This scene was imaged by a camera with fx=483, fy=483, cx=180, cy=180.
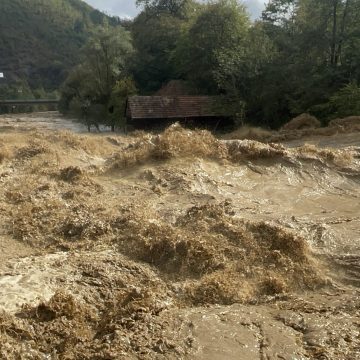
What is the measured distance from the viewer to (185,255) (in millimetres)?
8398

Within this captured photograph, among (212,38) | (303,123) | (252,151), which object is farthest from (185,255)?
(212,38)

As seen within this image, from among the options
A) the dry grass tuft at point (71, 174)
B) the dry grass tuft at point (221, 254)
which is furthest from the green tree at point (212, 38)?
the dry grass tuft at point (221, 254)

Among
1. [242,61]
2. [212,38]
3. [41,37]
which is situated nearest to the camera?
[242,61]

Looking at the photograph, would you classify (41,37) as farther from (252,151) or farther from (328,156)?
(328,156)

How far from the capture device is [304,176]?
44.5ft

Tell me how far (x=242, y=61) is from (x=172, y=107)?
5.03 metres

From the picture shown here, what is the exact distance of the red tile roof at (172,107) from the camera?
28.8 metres

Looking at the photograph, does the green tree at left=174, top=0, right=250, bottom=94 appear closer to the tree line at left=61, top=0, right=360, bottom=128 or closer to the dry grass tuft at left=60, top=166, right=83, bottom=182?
the tree line at left=61, top=0, right=360, bottom=128

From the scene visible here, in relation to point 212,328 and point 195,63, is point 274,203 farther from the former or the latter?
point 195,63

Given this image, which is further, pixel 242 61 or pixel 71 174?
pixel 242 61

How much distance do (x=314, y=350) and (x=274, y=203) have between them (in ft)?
19.8

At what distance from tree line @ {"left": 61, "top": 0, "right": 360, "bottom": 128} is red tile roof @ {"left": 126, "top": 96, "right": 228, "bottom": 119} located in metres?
1.22

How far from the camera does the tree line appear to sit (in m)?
25.3

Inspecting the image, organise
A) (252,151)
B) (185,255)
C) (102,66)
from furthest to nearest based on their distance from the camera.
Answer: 1. (102,66)
2. (252,151)
3. (185,255)
